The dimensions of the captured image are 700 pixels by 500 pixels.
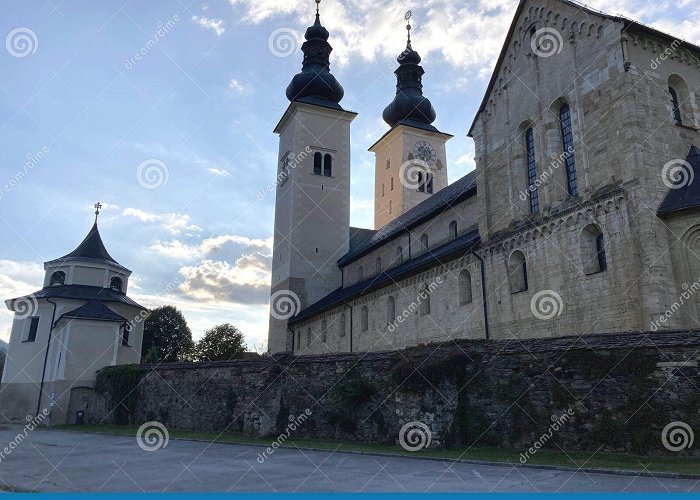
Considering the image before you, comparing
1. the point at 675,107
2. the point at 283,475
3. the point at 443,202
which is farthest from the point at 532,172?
the point at 283,475

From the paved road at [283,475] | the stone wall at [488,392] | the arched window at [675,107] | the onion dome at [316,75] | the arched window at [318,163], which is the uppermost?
the onion dome at [316,75]

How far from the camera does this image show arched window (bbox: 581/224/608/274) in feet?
59.8

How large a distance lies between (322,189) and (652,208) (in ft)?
115

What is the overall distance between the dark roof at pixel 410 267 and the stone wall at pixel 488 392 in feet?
30.8

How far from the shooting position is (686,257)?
16.4 metres

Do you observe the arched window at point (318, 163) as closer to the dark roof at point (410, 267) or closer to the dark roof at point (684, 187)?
the dark roof at point (410, 267)

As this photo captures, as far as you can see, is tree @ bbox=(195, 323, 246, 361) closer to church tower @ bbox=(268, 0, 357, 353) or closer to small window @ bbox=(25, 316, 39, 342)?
church tower @ bbox=(268, 0, 357, 353)

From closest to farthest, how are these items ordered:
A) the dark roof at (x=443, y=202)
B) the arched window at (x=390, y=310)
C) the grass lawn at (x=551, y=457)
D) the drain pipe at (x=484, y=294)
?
the grass lawn at (x=551, y=457) < the drain pipe at (x=484, y=294) < the dark roof at (x=443, y=202) < the arched window at (x=390, y=310)

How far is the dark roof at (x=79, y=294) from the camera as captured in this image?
4012 cm

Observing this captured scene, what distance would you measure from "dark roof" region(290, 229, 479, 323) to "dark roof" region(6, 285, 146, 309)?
14.2 metres

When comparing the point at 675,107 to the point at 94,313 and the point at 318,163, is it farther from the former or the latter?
the point at 94,313

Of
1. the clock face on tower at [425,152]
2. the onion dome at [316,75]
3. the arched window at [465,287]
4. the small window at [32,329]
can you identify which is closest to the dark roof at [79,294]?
the small window at [32,329]

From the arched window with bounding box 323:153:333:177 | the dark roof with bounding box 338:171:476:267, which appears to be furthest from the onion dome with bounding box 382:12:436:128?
the dark roof with bounding box 338:171:476:267

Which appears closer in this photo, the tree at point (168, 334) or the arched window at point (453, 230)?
the arched window at point (453, 230)
